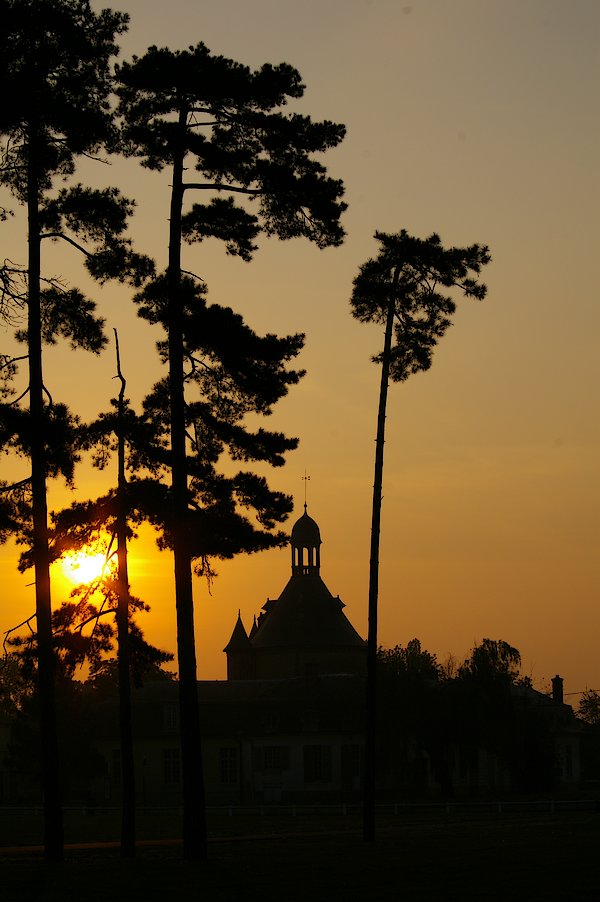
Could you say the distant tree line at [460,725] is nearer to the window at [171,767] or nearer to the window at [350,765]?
the window at [350,765]

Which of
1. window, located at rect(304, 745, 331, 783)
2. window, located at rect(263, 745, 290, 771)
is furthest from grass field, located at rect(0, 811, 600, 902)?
window, located at rect(263, 745, 290, 771)

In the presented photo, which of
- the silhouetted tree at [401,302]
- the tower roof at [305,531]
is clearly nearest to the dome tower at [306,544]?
the tower roof at [305,531]

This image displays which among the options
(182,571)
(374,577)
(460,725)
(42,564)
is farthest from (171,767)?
(42,564)

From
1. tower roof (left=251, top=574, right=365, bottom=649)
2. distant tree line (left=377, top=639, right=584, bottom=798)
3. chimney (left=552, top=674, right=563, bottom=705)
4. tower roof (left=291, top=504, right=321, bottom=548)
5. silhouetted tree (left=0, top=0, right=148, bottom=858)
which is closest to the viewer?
silhouetted tree (left=0, top=0, right=148, bottom=858)

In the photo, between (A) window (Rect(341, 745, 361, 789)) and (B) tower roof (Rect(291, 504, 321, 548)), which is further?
(B) tower roof (Rect(291, 504, 321, 548))

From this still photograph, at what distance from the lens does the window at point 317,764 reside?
298 feet

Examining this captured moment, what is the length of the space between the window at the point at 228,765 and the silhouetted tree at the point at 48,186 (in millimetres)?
65631

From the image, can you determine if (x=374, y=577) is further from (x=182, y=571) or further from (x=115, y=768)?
(x=115, y=768)

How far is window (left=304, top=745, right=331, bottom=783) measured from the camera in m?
90.9

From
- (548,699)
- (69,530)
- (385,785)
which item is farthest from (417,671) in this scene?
(69,530)

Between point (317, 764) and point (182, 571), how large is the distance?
6422 cm

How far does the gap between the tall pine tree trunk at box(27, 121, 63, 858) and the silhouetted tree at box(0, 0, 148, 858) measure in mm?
21

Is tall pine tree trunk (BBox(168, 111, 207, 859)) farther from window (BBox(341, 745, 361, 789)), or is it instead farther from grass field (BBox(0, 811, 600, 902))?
window (BBox(341, 745, 361, 789))

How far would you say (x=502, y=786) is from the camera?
3563 inches
